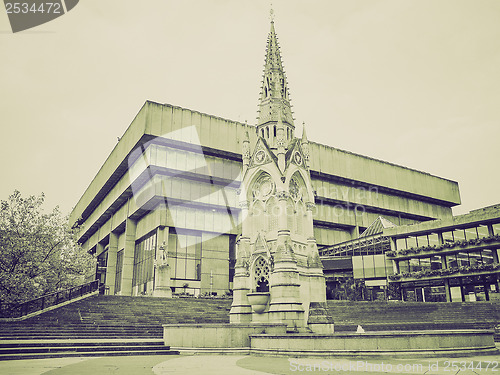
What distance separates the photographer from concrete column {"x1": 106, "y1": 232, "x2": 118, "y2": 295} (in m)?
67.2

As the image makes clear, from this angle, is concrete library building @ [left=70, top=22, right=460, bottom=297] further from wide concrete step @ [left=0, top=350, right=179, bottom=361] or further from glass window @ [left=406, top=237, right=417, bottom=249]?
wide concrete step @ [left=0, top=350, right=179, bottom=361]

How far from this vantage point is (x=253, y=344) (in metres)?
17.6

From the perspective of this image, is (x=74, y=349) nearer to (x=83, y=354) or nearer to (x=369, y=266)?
(x=83, y=354)

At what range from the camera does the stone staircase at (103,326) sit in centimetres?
1716

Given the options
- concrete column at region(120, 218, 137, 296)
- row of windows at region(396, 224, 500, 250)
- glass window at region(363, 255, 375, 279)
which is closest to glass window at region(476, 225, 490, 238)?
row of windows at region(396, 224, 500, 250)

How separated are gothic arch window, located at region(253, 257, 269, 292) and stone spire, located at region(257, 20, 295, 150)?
7.01 meters

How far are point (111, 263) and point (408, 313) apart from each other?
50.8 m

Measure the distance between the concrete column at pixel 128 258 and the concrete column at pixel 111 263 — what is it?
6.40m

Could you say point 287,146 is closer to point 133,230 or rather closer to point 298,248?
point 298,248

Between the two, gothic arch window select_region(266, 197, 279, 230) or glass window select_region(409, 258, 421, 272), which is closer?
gothic arch window select_region(266, 197, 279, 230)

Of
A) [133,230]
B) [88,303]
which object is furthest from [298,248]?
[133,230]

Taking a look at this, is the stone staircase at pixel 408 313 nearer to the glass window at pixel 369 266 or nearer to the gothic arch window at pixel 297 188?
the gothic arch window at pixel 297 188

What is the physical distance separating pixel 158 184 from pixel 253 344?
40624 millimetres

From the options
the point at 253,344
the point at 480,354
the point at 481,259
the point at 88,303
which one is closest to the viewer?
the point at 480,354
